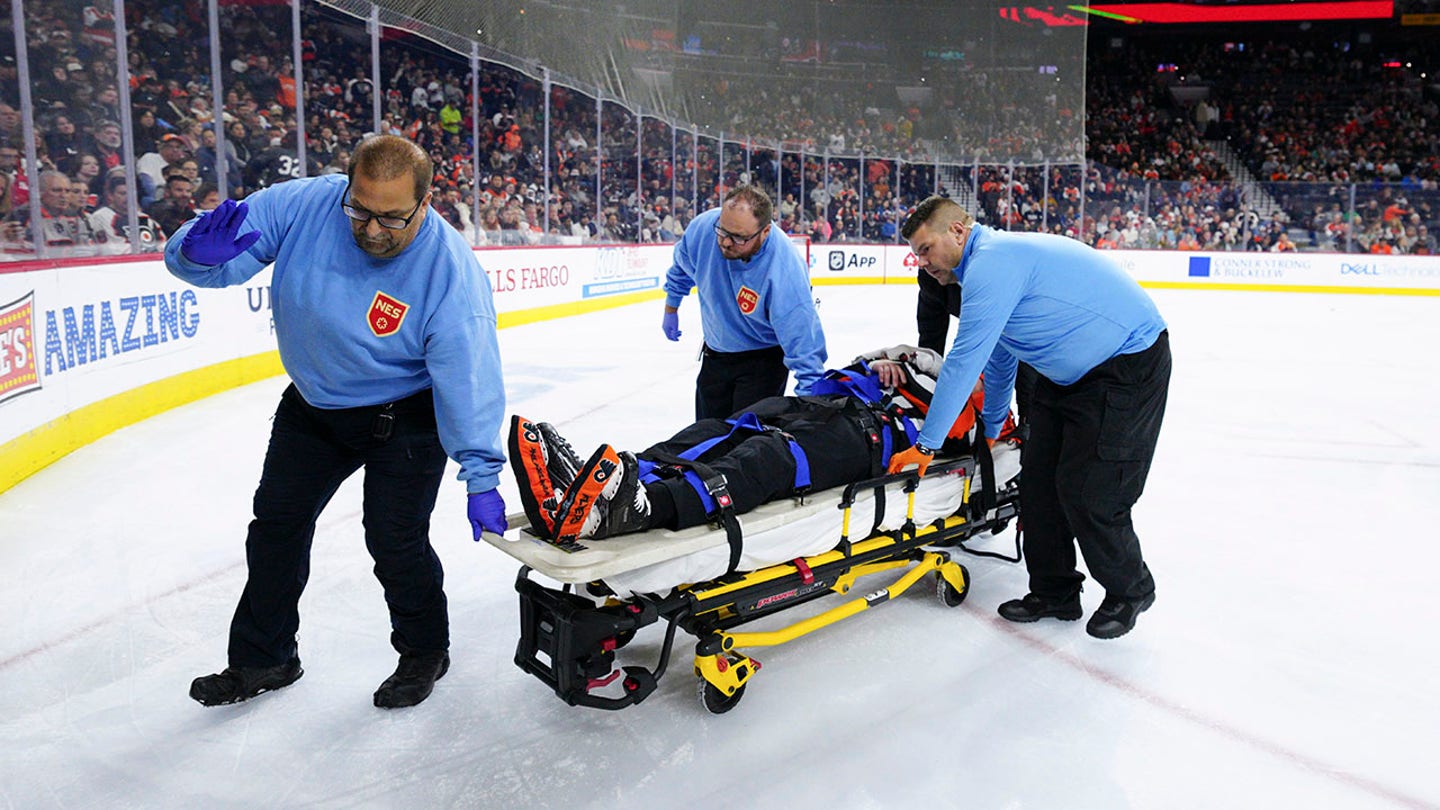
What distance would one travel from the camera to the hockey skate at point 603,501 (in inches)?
91.4

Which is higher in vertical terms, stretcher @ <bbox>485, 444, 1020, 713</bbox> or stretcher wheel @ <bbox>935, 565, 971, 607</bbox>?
stretcher @ <bbox>485, 444, 1020, 713</bbox>

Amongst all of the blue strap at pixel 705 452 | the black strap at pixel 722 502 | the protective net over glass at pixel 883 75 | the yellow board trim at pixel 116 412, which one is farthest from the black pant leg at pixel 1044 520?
the protective net over glass at pixel 883 75

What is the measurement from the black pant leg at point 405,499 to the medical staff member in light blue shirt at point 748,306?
4.31ft

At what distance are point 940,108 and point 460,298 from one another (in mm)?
19890

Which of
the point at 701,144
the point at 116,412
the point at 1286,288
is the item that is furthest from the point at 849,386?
the point at 1286,288

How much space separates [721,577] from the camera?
2.65 meters

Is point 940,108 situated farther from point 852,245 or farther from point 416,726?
point 416,726

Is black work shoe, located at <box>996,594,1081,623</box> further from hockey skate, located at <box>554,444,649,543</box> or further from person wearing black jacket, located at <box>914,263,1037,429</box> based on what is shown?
hockey skate, located at <box>554,444,649,543</box>

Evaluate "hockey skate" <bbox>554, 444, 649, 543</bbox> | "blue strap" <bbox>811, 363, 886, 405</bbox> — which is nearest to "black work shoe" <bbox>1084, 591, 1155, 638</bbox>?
"blue strap" <bbox>811, 363, 886, 405</bbox>

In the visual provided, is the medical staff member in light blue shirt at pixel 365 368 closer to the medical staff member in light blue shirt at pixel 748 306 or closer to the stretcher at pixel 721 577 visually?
the stretcher at pixel 721 577

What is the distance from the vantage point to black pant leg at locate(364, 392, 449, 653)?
2.50m

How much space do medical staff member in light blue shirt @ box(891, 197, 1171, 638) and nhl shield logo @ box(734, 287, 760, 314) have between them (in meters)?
0.78

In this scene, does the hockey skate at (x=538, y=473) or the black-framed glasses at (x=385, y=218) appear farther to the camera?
the hockey skate at (x=538, y=473)

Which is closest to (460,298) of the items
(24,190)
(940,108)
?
(24,190)
